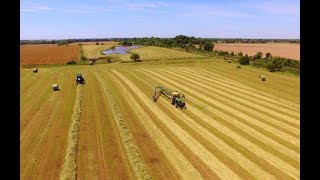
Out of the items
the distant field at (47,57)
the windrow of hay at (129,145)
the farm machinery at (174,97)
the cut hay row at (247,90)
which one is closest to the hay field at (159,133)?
the windrow of hay at (129,145)

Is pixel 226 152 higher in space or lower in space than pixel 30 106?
lower

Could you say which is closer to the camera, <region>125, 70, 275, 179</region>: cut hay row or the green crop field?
<region>125, 70, 275, 179</region>: cut hay row

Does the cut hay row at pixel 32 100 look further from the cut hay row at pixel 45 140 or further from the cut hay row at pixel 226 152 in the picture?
the cut hay row at pixel 226 152

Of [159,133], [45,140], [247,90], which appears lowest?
[45,140]

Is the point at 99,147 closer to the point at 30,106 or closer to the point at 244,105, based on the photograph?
the point at 30,106

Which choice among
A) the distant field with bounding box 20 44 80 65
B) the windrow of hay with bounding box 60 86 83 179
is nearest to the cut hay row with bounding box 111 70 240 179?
the windrow of hay with bounding box 60 86 83 179

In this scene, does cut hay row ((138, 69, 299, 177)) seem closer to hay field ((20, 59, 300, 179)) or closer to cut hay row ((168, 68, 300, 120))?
hay field ((20, 59, 300, 179))

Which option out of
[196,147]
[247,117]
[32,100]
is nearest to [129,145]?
[196,147]
